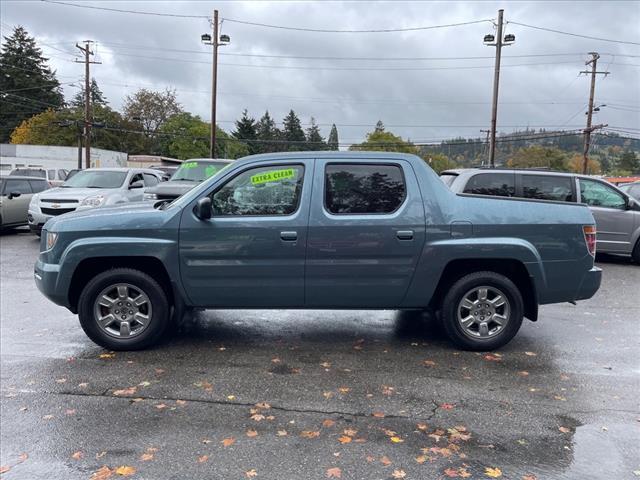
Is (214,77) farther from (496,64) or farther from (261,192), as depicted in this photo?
(261,192)

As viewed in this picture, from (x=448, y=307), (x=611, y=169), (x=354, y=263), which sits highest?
(x=611, y=169)

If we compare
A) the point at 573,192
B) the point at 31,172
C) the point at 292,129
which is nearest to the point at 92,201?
the point at 573,192

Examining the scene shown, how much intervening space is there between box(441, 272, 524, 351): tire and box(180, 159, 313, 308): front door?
60.0 inches

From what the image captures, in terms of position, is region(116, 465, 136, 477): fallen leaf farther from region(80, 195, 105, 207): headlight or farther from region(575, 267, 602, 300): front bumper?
region(80, 195, 105, 207): headlight

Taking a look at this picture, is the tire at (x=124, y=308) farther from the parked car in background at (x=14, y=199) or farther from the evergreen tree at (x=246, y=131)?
the evergreen tree at (x=246, y=131)

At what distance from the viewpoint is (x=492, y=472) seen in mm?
3090

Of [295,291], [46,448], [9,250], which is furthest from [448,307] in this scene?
[9,250]

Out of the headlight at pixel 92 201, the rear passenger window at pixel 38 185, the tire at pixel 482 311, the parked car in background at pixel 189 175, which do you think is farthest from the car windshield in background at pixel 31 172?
the tire at pixel 482 311

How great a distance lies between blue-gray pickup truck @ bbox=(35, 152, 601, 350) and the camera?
4898 mm

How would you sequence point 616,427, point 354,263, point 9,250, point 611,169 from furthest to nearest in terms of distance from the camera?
point 611,169, point 9,250, point 354,263, point 616,427

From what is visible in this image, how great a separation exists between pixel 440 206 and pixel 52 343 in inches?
168

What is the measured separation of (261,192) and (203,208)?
592 millimetres

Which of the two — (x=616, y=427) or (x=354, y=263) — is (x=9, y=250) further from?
(x=616, y=427)

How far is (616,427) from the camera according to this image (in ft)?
12.2
